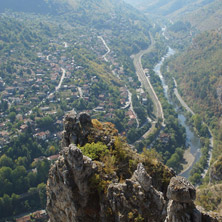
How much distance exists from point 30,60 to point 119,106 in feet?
137

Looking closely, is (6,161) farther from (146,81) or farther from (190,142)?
(146,81)

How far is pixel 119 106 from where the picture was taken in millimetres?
80562

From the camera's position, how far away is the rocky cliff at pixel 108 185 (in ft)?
34.2

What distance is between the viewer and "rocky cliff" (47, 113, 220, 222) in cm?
1041

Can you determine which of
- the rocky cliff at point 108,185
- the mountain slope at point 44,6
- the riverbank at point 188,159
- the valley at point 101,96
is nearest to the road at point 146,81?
the valley at point 101,96

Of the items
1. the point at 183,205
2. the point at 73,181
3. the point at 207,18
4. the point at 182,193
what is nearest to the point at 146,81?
the point at 207,18

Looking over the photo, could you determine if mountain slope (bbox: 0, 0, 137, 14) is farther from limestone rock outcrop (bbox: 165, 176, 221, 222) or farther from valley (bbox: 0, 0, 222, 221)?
limestone rock outcrop (bbox: 165, 176, 221, 222)

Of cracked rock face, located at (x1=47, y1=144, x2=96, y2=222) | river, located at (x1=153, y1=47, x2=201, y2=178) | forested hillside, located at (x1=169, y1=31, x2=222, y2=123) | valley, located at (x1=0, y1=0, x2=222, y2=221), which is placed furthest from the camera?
forested hillside, located at (x1=169, y1=31, x2=222, y2=123)

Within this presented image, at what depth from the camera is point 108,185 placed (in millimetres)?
13430

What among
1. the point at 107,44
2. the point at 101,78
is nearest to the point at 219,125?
the point at 101,78

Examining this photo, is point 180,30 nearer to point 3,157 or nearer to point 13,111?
point 13,111

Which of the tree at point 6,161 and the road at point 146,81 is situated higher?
the road at point 146,81

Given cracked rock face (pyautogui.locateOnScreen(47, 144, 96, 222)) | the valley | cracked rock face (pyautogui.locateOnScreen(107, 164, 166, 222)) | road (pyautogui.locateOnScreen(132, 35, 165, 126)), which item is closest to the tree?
the valley

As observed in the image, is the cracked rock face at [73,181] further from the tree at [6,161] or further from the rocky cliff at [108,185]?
the tree at [6,161]
